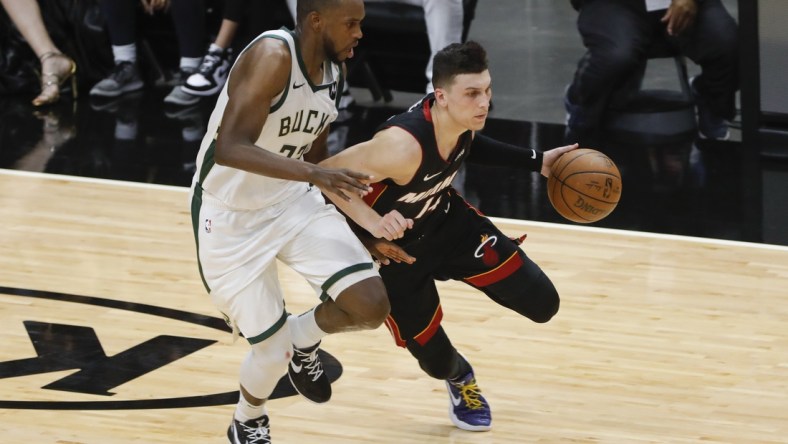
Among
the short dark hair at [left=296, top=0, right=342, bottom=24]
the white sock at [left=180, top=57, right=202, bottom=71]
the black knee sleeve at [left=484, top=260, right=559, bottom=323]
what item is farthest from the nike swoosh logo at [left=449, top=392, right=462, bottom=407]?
the white sock at [left=180, top=57, right=202, bottom=71]

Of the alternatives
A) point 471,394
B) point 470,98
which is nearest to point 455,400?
point 471,394

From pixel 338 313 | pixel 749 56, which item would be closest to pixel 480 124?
pixel 338 313

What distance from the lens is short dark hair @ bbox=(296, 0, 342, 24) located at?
4.12 metres

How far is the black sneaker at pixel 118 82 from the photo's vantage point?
10.4m

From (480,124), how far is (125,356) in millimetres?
1867

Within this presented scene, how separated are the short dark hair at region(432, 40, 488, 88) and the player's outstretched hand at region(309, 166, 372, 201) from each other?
2.70 feet

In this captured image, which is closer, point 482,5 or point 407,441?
point 407,441

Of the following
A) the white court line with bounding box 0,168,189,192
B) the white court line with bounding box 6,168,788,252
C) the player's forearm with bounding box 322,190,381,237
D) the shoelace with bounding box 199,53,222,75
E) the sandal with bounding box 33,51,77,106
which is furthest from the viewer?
the sandal with bounding box 33,51,77,106

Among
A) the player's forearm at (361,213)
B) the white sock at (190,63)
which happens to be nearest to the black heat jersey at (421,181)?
the player's forearm at (361,213)

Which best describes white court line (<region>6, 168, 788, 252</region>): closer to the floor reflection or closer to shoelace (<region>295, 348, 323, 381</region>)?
the floor reflection

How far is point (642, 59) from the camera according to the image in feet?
29.5

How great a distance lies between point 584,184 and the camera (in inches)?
190

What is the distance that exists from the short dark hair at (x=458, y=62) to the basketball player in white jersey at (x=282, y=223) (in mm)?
329

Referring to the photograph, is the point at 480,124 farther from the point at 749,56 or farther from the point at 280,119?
the point at 749,56
